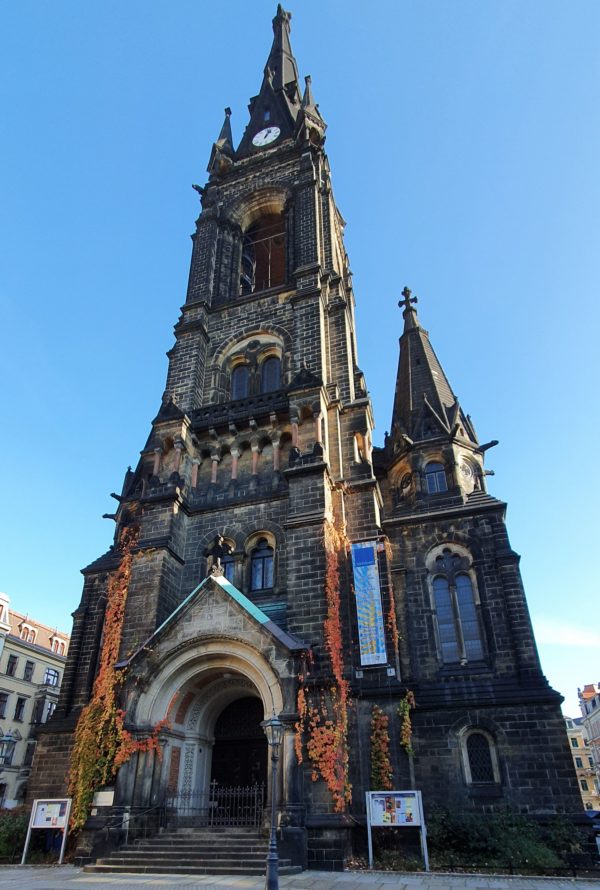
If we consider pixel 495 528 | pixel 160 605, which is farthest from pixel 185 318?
pixel 495 528

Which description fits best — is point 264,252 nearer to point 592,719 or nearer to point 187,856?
point 187,856

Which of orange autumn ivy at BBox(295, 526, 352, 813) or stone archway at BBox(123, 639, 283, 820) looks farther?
stone archway at BBox(123, 639, 283, 820)

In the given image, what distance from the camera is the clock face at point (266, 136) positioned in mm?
34287

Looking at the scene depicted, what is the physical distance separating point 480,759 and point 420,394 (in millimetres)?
14338

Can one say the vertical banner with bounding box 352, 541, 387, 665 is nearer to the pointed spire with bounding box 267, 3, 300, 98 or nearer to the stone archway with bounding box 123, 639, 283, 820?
the stone archway with bounding box 123, 639, 283, 820

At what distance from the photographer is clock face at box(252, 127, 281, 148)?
34.3 m

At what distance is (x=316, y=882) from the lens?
10547 mm

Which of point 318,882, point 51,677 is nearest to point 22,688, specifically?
point 51,677

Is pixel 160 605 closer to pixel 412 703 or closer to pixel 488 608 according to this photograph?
pixel 412 703

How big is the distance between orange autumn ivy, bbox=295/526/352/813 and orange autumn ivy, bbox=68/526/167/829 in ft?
12.8

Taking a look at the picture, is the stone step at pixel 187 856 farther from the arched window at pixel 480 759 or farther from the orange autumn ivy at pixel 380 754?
the arched window at pixel 480 759

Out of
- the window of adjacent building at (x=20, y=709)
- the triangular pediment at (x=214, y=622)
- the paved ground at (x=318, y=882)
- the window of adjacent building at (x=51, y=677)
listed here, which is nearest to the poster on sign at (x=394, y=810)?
the paved ground at (x=318, y=882)

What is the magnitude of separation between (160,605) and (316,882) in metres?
8.49

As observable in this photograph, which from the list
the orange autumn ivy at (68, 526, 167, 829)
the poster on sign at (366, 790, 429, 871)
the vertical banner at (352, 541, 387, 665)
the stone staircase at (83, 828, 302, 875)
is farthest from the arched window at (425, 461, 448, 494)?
the stone staircase at (83, 828, 302, 875)
